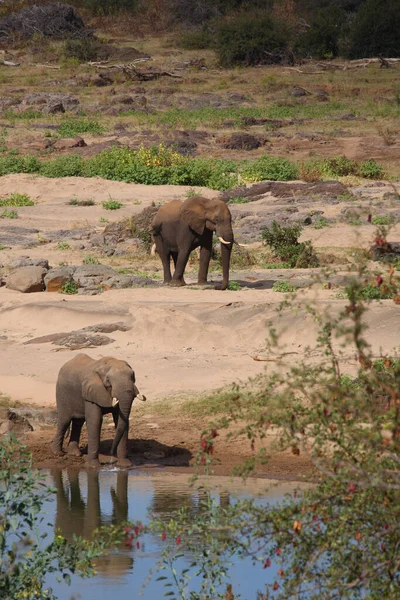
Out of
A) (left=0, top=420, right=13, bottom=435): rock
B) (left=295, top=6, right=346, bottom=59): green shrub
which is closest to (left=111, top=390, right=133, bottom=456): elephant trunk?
(left=0, top=420, right=13, bottom=435): rock

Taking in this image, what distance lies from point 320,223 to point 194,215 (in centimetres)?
493

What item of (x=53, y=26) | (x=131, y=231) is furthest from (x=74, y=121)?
(x=53, y=26)

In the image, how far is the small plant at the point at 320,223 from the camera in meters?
20.8

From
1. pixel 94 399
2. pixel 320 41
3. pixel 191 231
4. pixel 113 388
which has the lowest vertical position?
pixel 94 399

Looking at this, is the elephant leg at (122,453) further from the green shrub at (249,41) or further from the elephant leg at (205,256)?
the green shrub at (249,41)

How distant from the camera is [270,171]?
26.2 m

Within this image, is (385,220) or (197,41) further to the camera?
(197,41)

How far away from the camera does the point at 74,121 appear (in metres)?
33.9

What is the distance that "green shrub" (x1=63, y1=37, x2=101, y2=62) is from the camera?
155 feet

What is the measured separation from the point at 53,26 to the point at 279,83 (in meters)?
15.1

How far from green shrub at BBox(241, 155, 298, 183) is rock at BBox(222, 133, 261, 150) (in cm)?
372

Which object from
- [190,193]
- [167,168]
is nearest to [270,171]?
[167,168]

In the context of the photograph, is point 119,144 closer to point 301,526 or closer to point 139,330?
point 139,330

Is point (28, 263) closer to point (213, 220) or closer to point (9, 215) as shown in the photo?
point (213, 220)
